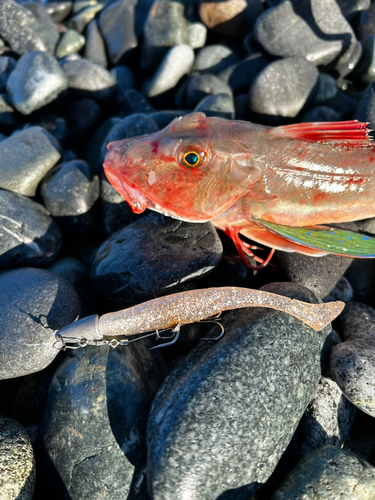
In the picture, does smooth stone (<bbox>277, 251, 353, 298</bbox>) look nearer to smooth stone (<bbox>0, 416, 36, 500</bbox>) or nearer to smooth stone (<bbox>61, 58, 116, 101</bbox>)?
smooth stone (<bbox>0, 416, 36, 500</bbox>)

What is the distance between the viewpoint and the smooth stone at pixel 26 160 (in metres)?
4.15

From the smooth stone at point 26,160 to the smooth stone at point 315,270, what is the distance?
300 cm

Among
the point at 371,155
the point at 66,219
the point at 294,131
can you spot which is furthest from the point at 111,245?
the point at 371,155

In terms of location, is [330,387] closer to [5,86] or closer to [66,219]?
[66,219]

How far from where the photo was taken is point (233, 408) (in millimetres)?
2545

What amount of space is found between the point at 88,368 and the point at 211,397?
1.02m

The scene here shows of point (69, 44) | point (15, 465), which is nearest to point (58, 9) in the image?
point (69, 44)

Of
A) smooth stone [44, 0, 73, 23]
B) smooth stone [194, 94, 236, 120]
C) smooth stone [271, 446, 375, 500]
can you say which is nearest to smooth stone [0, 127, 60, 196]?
smooth stone [194, 94, 236, 120]

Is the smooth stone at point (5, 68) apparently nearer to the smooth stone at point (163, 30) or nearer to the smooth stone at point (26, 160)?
the smooth stone at point (26, 160)

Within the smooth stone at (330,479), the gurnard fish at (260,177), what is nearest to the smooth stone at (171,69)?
the gurnard fish at (260,177)

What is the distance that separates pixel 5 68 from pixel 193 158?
4.54m

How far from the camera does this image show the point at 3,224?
12.2ft

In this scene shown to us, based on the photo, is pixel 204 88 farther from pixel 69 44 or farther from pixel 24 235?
pixel 24 235

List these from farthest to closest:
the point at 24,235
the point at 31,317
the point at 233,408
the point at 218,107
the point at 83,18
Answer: the point at 83,18, the point at 218,107, the point at 24,235, the point at 31,317, the point at 233,408
